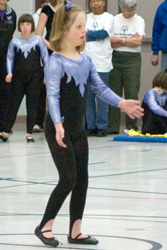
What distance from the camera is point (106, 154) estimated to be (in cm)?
716

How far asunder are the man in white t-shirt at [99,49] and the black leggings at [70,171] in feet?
18.9

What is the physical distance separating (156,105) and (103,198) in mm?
4305

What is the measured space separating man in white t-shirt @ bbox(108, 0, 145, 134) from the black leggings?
6108 millimetres

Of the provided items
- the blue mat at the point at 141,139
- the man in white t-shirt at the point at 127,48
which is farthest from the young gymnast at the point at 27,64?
the man in white t-shirt at the point at 127,48

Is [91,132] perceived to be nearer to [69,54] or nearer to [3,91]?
[3,91]

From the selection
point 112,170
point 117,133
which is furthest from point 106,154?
point 117,133

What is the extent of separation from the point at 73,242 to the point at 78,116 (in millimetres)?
687

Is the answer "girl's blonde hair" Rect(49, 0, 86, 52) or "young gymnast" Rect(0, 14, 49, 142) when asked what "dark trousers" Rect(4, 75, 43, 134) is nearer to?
"young gymnast" Rect(0, 14, 49, 142)

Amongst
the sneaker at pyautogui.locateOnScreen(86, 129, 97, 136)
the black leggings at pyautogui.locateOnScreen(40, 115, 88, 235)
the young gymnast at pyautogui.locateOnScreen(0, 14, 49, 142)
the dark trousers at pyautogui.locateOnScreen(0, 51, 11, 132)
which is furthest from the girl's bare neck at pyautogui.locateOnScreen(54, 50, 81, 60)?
the sneaker at pyautogui.locateOnScreen(86, 129, 97, 136)

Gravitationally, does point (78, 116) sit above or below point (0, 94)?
above

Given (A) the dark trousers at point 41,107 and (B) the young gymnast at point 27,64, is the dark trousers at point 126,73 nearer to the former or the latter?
(A) the dark trousers at point 41,107

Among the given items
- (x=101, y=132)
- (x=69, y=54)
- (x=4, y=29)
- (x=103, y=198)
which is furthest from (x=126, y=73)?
(x=69, y=54)

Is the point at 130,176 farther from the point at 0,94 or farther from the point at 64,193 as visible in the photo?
the point at 0,94

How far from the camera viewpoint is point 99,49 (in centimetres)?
923
